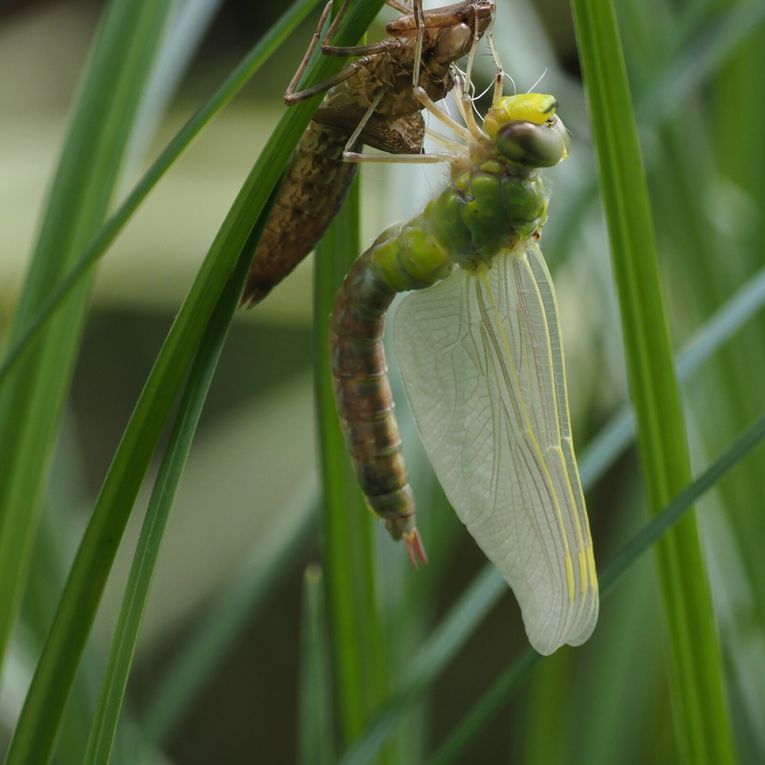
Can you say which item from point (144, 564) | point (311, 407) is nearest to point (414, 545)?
point (144, 564)

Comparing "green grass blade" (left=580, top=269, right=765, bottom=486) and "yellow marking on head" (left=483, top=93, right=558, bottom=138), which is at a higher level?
"yellow marking on head" (left=483, top=93, right=558, bottom=138)

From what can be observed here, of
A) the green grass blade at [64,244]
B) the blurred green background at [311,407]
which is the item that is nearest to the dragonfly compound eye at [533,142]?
the blurred green background at [311,407]

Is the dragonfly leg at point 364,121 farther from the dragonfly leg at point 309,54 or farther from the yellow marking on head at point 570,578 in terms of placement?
the yellow marking on head at point 570,578

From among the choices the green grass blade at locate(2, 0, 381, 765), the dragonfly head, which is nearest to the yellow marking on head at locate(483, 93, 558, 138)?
the dragonfly head

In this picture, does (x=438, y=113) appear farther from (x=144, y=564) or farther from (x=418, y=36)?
(x=144, y=564)

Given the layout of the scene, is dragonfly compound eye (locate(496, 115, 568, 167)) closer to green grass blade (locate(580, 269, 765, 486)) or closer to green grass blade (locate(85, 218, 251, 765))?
green grass blade (locate(580, 269, 765, 486))
